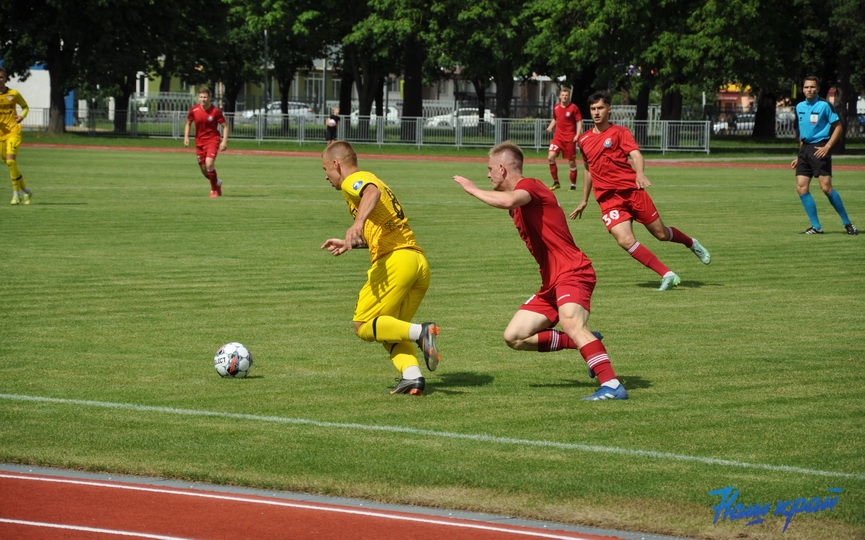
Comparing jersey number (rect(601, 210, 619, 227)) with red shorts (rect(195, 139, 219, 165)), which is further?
red shorts (rect(195, 139, 219, 165))

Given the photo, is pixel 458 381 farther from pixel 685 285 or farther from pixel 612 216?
pixel 685 285

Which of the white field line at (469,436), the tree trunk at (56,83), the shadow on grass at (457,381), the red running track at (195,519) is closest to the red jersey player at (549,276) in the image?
the shadow on grass at (457,381)

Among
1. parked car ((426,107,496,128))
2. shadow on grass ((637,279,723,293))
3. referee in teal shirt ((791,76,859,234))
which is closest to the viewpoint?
shadow on grass ((637,279,723,293))

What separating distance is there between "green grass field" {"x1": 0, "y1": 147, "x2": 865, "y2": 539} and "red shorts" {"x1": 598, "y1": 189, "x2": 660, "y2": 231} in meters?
0.79

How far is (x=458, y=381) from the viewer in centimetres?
850

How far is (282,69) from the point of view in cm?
8512

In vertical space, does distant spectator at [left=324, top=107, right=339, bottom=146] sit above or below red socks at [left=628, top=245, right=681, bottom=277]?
above

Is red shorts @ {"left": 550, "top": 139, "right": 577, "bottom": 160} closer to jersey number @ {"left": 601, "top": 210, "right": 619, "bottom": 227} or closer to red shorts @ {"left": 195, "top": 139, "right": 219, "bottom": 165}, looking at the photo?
red shorts @ {"left": 195, "top": 139, "right": 219, "bottom": 165}

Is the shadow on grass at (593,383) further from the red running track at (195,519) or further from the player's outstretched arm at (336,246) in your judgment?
the red running track at (195,519)

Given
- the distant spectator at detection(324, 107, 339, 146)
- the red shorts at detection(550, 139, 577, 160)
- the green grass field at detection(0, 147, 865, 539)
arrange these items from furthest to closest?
1. the distant spectator at detection(324, 107, 339, 146)
2. the red shorts at detection(550, 139, 577, 160)
3. the green grass field at detection(0, 147, 865, 539)

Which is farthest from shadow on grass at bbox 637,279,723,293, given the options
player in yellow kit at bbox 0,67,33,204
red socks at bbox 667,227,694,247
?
player in yellow kit at bbox 0,67,33,204

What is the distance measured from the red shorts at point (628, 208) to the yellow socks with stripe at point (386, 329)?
6.06 meters

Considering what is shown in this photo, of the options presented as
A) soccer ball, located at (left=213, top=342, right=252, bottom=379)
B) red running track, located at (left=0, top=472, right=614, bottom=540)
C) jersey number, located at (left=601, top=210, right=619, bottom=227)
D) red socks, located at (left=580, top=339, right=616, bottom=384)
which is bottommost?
red running track, located at (left=0, top=472, right=614, bottom=540)

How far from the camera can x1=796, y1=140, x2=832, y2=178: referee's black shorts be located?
1814 cm
